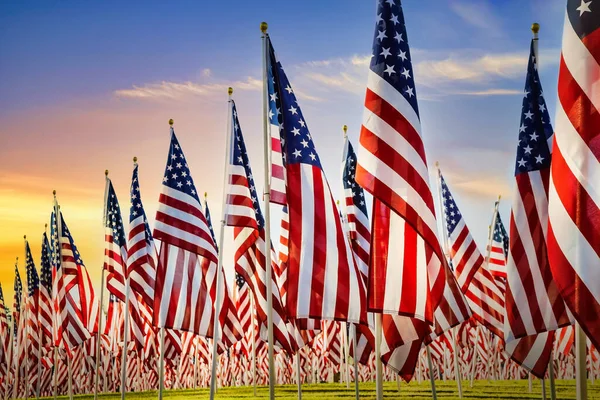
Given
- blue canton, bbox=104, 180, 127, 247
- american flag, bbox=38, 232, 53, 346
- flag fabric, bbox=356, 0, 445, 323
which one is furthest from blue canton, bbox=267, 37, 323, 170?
american flag, bbox=38, 232, 53, 346

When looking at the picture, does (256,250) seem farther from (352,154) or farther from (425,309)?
(425,309)

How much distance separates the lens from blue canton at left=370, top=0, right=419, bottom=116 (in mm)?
9359

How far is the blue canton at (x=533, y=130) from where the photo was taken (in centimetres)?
1114

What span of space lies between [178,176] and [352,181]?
445 cm

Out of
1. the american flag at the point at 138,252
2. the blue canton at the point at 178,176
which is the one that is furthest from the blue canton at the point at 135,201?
the blue canton at the point at 178,176

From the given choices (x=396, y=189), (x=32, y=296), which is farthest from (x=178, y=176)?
(x=32, y=296)

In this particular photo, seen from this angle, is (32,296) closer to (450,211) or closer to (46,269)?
(46,269)

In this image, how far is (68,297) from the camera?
24.5 metres

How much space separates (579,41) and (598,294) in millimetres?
2692

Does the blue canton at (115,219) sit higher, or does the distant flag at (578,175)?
the blue canton at (115,219)

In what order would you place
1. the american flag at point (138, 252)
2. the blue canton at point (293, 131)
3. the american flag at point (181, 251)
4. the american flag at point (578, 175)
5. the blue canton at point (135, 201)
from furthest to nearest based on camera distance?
the blue canton at point (135, 201) < the american flag at point (138, 252) < the american flag at point (181, 251) < the blue canton at point (293, 131) < the american flag at point (578, 175)

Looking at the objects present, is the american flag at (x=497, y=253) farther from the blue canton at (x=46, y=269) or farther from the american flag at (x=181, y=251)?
the blue canton at (x=46, y=269)


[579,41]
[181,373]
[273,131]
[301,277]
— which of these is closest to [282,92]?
[273,131]

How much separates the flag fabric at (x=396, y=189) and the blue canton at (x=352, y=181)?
7.02 meters
